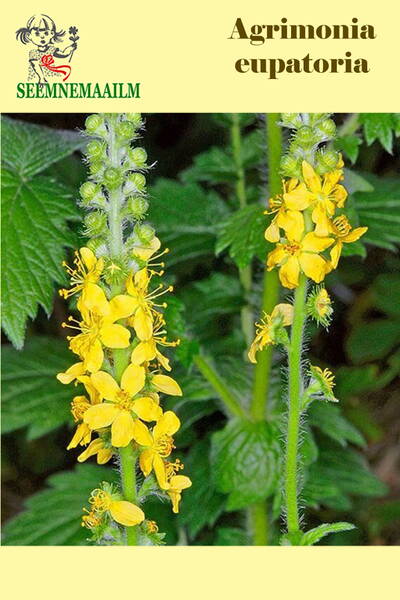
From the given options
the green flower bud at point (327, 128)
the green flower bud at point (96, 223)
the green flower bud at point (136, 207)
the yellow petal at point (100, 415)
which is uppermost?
the green flower bud at point (327, 128)

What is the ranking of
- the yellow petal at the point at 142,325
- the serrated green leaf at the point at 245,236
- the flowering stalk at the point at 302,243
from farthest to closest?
the serrated green leaf at the point at 245,236 → the flowering stalk at the point at 302,243 → the yellow petal at the point at 142,325

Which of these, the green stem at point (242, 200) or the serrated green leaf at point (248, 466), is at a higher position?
the green stem at point (242, 200)

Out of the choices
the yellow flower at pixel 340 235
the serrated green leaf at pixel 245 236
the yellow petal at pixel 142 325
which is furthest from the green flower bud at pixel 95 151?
the serrated green leaf at pixel 245 236

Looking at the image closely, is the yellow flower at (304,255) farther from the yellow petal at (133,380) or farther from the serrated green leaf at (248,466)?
the serrated green leaf at (248,466)

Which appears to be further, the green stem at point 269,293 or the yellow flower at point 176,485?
the green stem at point 269,293

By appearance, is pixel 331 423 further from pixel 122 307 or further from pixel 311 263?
pixel 122 307

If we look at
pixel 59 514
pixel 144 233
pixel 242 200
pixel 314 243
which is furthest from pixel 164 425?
pixel 242 200

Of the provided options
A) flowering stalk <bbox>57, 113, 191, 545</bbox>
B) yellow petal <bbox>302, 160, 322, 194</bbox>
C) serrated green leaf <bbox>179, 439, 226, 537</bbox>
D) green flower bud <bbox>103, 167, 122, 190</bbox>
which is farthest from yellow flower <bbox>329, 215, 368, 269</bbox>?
serrated green leaf <bbox>179, 439, 226, 537</bbox>

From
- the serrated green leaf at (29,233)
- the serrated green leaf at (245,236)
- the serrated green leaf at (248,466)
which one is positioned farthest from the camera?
the serrated green leaf at (248,466)
